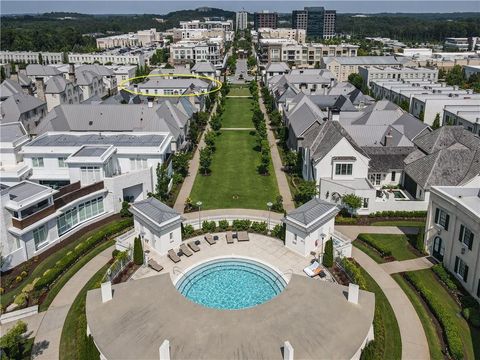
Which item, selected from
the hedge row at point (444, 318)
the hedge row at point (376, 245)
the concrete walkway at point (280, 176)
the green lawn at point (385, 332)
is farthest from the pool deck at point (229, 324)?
the concrete walkway at point (280, 176)

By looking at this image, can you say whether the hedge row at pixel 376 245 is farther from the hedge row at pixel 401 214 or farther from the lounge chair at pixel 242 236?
the lounge chair at pixel 242 236

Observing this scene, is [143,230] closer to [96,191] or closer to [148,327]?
[96,191]

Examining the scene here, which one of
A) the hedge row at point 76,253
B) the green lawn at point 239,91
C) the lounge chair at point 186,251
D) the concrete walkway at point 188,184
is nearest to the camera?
the hedge row at point 76,253

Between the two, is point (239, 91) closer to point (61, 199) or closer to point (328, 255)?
point (61, 199)

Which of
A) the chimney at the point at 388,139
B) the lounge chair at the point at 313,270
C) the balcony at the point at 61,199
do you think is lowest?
the lounge chair at the point at 313,270

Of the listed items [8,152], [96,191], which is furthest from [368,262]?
[8,152]

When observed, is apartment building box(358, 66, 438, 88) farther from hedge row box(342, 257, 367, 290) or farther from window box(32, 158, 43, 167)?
window box(32, 158, 43, 167)
